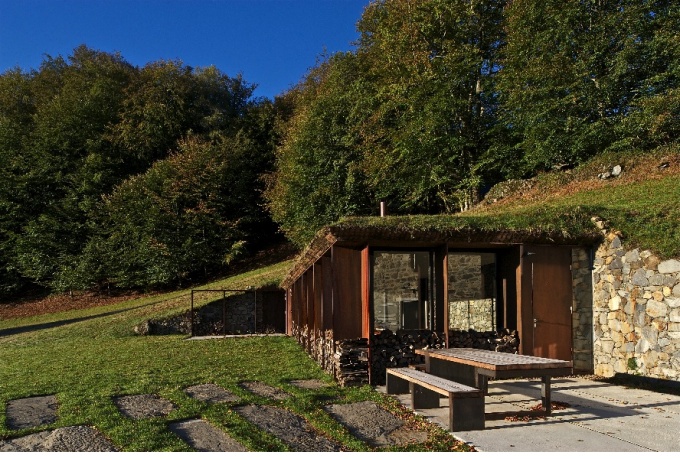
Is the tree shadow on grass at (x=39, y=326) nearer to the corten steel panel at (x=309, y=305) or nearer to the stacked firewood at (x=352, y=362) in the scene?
the corten steel panel at (x=309, y=305)

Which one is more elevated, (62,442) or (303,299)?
(303,299)

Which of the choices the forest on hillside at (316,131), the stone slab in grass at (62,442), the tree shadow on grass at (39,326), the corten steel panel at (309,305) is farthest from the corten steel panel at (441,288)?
the tree shadow on grass at (39,326)

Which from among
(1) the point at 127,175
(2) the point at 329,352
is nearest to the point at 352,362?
(2) the point at 329,352

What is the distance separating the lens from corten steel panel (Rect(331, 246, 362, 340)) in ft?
30.1

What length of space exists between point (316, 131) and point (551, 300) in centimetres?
2059

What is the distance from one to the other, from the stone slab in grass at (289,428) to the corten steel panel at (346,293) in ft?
8.30

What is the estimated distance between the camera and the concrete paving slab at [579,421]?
5.23m

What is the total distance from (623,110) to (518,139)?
4317 mm

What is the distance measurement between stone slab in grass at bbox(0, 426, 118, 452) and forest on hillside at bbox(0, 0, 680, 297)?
18.9 meters

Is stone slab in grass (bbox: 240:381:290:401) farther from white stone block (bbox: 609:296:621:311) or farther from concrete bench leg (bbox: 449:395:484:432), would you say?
white stone block (bbox: 609:296:621:311)

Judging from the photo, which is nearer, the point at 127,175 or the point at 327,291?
the point at 327,291

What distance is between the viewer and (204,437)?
5551 mm

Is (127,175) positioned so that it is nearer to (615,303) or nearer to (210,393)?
(210,393)

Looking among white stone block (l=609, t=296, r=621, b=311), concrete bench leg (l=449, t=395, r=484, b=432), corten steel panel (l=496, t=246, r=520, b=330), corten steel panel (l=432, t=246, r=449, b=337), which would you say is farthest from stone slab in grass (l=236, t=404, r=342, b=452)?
white stone block (l=609, t=296, r=621, b=311)
